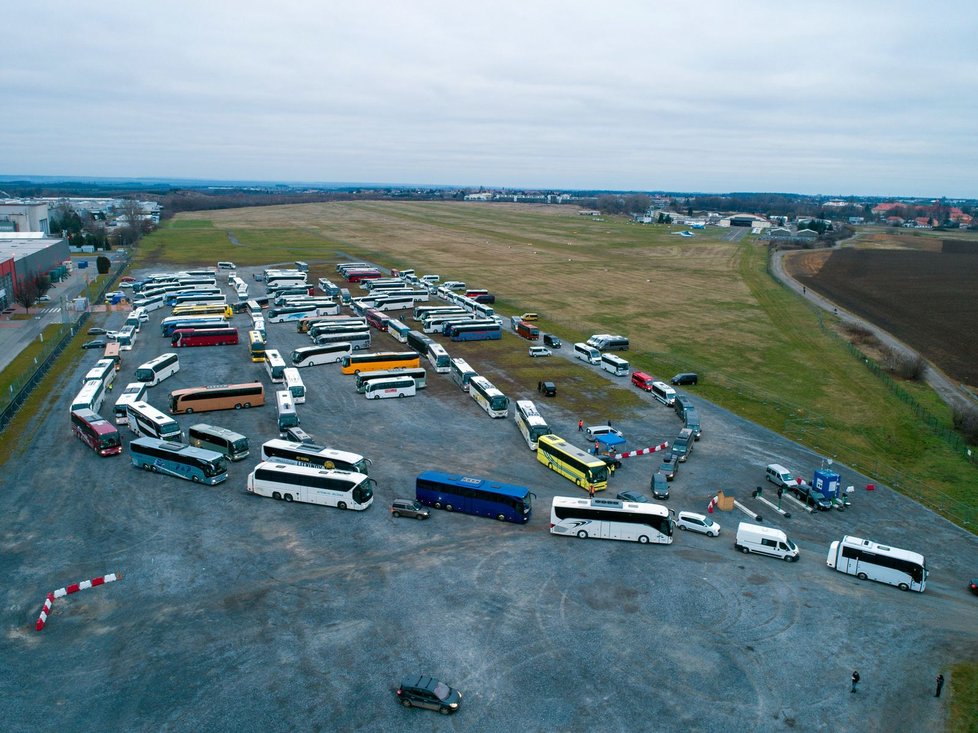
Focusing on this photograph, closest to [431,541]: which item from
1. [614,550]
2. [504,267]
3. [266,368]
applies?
[614,550]

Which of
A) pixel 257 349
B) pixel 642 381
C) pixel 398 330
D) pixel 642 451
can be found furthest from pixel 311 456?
pixel 398 330

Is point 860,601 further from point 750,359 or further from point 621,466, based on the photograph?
point 750,359

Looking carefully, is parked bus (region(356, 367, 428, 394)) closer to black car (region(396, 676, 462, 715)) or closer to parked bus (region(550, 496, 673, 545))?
parked bus (region(550, 496, 673, 545))

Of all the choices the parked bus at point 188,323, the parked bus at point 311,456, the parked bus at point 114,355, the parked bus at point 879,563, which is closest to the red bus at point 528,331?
the parked bus at point 188,323

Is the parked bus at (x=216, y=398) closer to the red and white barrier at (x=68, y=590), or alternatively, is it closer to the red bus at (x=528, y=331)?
the red and white barrier at (x=68, y=590)

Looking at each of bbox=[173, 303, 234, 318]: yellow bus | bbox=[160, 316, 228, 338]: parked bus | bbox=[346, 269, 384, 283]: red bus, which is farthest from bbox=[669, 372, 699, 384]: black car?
bbox=[346, 269, 384, 283]: red bus
